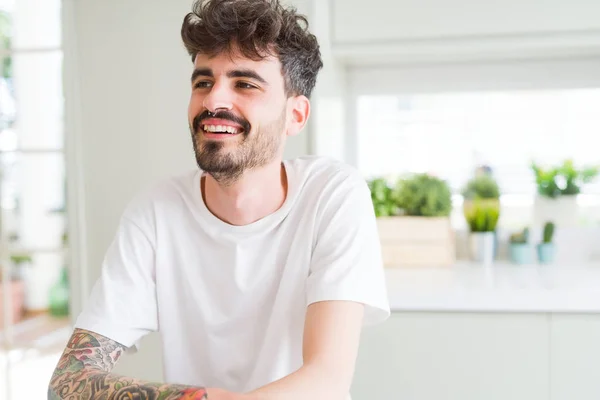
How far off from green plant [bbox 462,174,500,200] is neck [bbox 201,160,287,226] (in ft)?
3.95

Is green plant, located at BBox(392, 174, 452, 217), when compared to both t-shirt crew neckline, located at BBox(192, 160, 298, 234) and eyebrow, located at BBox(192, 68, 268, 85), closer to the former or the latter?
t-shirt crew neckline, located at BBox(192, 160, 298, 234)

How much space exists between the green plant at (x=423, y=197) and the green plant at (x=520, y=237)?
1.01 ft

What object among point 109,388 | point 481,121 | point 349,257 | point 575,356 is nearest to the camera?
point 109,388

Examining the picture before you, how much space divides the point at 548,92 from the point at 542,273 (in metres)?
0.75

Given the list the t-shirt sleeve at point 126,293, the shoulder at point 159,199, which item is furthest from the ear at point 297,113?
the t-shirt sleeve at point 126,293

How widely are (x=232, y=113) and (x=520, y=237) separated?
143cm

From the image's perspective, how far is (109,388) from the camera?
105 centimetres

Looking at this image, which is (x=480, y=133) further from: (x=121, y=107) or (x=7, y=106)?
(x=7, y=106)

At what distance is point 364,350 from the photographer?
6.05 feet

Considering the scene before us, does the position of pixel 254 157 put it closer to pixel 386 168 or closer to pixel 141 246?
pixel 141 246

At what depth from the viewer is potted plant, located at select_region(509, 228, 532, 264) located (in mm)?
2287

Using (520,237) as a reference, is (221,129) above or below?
above

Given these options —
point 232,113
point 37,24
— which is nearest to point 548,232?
point 232,113

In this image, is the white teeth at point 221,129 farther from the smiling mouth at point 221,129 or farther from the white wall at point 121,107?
the white wall at point 121,107
